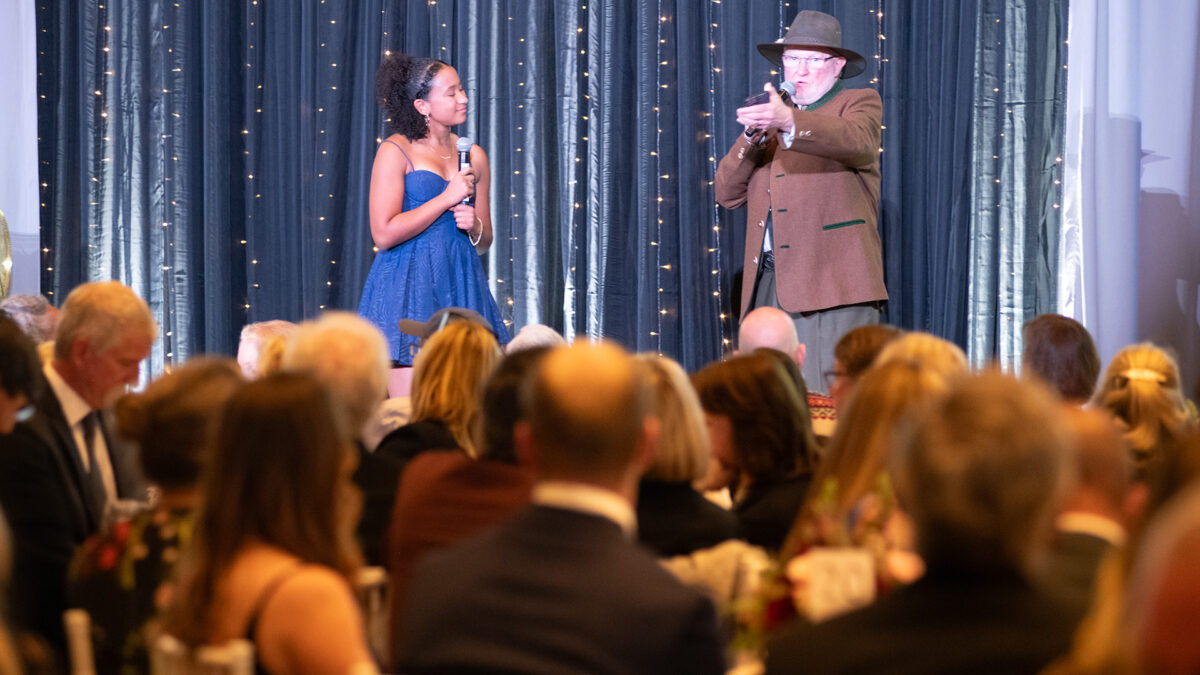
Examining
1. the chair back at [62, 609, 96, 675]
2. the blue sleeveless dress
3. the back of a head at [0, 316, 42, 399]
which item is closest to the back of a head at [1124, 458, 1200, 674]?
the chair back at [62, 609, 96, 675]

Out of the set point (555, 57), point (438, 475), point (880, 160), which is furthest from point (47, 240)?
point (438, 475)

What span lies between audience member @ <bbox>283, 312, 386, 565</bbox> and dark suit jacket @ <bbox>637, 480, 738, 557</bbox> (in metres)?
0.57

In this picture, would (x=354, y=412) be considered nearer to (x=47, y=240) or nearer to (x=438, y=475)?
(x=438, y=475)

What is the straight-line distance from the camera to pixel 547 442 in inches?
54.2

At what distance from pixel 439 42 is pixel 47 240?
2.12 m

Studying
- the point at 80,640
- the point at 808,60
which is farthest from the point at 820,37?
the point at 80,640

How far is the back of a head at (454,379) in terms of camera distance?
2.43 metres

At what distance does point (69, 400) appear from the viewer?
2.45m

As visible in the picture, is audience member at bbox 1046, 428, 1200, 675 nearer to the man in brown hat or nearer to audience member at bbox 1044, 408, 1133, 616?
audience member at bbox 1044, 408, 1133, 616

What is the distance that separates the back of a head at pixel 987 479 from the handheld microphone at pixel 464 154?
371cm

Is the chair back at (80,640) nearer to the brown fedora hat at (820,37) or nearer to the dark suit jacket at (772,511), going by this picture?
the dark suit jacket at (772,511)

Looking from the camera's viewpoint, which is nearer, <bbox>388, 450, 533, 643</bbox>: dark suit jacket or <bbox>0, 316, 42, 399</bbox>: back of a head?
<bbox>388, 450, 533, 643</bbox>: dark suit jacket

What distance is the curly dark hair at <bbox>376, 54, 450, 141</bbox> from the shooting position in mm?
4953

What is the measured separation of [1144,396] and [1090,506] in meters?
1.05
